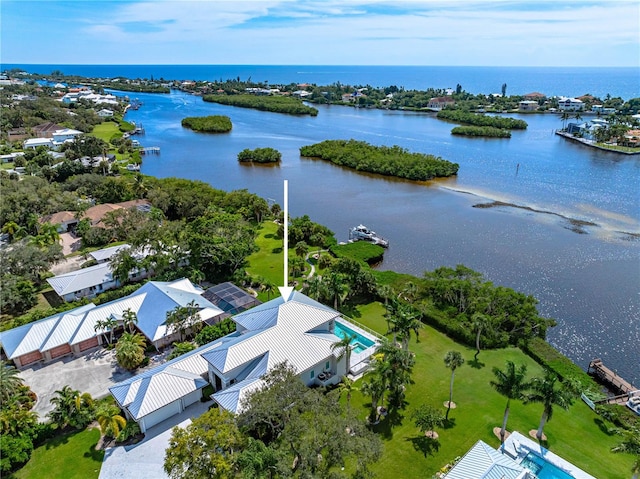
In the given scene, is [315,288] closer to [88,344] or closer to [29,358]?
[88,344]

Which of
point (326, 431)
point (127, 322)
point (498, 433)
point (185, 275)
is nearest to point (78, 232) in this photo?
point (185, 275)

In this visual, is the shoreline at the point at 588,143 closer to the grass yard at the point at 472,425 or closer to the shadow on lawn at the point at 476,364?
the grass yard at the point at 472,425

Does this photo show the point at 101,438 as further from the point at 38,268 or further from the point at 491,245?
the point at 491,245

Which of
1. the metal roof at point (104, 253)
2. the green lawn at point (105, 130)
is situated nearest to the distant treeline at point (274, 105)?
the green lawn at point (105, 130)

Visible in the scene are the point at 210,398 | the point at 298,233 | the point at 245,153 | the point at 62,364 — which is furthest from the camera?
the point at 245,153

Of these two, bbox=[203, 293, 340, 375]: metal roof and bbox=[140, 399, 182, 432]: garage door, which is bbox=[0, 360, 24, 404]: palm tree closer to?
bbox=[140, 399, 182, 432]: garage door

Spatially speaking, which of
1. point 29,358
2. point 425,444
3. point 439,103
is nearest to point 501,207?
point 425,444
